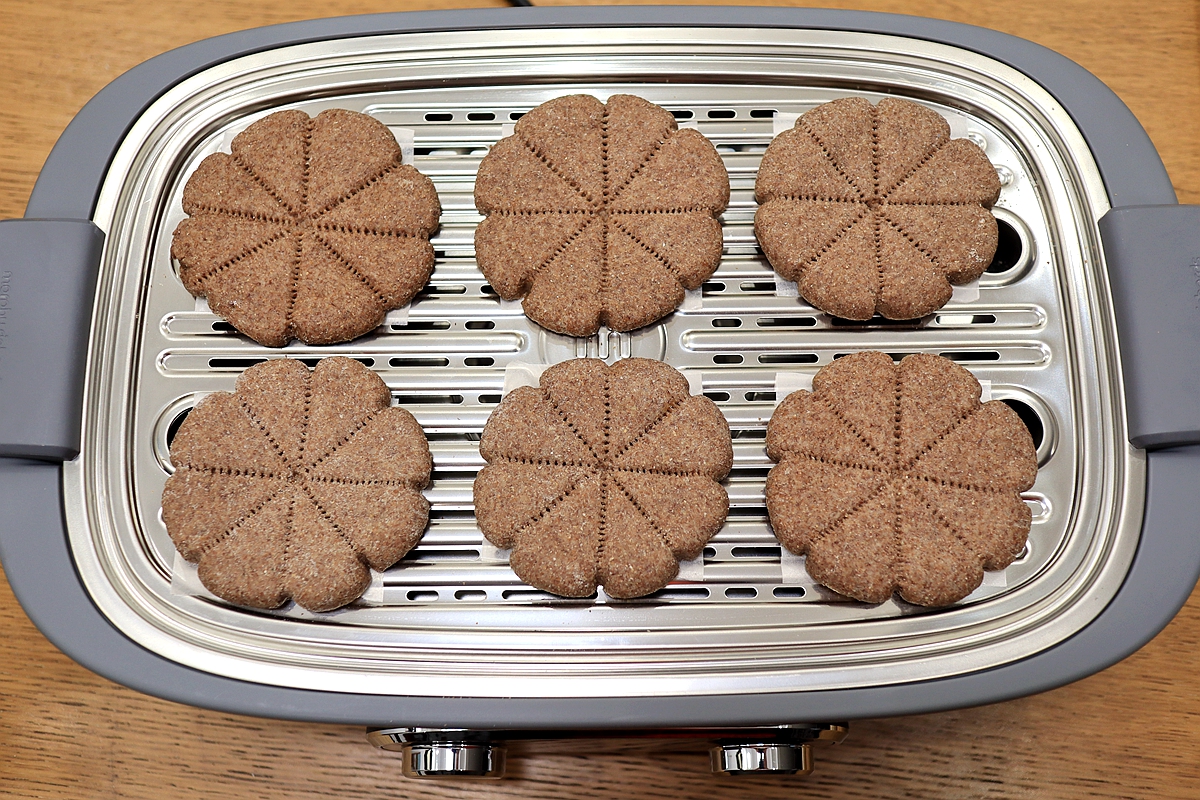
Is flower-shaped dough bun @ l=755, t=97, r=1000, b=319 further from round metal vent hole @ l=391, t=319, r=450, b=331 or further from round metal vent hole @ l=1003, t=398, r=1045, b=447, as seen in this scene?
round metal vent hole @ l=391, t=319, r=450, b=331

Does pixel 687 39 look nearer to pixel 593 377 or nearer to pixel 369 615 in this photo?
pixel 593 377

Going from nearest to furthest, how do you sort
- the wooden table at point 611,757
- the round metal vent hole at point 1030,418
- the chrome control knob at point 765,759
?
the chrome control knob at point 765,759
the round metal vent hole at point 1030,418
the wooden table at point 611,757

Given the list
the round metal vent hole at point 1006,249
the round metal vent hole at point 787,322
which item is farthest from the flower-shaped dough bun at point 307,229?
the round metal vent hole at point 1006,249

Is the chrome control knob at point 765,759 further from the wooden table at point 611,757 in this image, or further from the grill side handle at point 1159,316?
the grill side handle at point 1159,316

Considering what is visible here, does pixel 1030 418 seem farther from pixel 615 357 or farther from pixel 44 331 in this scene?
pixel 44 331

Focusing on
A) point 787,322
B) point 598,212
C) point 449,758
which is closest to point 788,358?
point 787,322

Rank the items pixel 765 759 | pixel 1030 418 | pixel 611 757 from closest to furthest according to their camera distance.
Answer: pixel 765 759, pixel 1030 418, pixel 611 757
